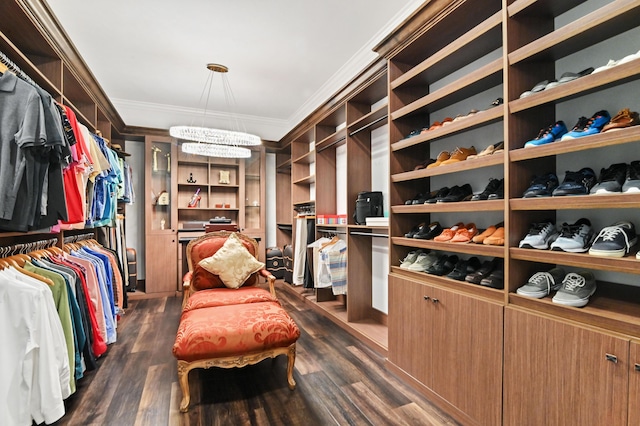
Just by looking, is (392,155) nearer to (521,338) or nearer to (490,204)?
(490,204)

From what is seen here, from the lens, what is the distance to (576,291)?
133 centimetres

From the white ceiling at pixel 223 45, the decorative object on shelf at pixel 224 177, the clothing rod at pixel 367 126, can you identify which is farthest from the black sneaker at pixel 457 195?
the decorative object on shelf at pixel 224 177

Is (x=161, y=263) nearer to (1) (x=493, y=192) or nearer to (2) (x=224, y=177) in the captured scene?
(2) (x=224, y=177)

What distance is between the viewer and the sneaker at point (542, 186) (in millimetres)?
1454

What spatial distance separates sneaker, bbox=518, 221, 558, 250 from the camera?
146 cm

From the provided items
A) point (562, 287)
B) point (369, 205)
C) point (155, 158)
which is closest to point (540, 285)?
point (562, 287)

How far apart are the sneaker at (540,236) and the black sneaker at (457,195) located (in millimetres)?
487

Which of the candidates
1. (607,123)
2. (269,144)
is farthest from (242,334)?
(269,144)

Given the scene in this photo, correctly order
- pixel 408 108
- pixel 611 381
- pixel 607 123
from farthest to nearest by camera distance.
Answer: pixel 408 108, pixel 607 123, pixel 611 381

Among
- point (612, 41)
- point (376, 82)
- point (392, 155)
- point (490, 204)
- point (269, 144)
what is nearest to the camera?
point (612, 41)

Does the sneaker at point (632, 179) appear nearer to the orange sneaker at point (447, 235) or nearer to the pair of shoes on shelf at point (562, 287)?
the pair of shoes on shelf at point (562, 287)

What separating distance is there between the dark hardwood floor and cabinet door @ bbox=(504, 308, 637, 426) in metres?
0.53

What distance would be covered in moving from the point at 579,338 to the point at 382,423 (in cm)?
109

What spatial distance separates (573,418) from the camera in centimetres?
124
